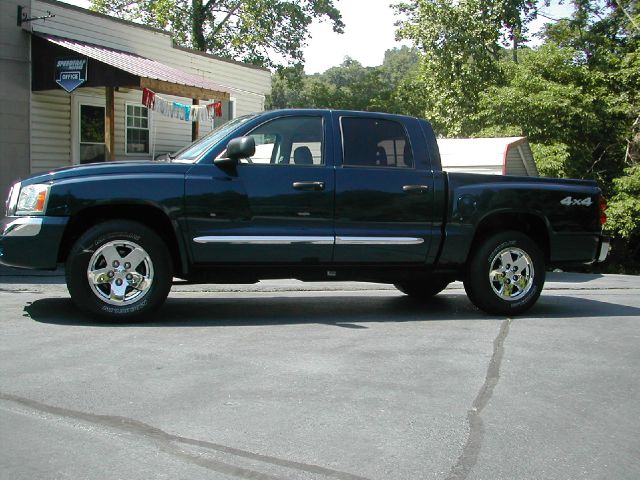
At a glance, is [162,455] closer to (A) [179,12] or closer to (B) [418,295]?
(B) [418,295]

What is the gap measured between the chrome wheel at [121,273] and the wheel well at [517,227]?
318cm

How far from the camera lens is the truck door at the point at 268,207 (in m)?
6.83

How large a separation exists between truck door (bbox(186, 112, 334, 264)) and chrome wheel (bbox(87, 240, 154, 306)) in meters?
0.47

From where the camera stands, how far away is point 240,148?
6.66 m

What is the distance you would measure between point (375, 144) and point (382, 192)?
52 centimetres

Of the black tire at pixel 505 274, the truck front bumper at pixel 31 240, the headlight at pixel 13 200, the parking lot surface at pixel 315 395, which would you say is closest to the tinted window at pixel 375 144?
the black tire at pixel 505 274

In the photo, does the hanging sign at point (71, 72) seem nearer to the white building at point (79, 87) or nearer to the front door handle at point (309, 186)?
the white building at point (79, 87)

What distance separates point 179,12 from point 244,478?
37.6m

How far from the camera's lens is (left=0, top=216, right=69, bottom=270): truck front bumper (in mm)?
6516

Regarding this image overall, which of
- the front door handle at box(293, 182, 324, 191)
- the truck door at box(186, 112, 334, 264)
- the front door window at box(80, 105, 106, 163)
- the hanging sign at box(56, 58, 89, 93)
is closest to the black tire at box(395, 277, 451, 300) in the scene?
the truck door at box(186, 112, 334, 264)

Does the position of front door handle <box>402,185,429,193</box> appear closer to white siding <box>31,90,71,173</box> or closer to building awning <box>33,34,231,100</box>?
building awning <box>33,34,231,100</box>

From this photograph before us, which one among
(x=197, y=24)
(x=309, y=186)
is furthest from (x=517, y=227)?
(x=197, y=24)

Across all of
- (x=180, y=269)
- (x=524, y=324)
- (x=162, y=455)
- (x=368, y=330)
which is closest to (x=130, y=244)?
(x=180, y=269)

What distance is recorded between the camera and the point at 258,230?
22.7 ft
